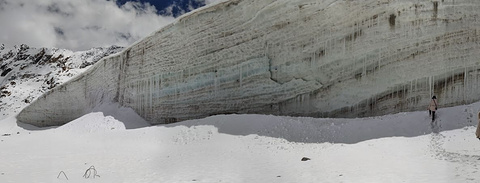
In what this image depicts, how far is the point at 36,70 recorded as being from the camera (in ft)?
152

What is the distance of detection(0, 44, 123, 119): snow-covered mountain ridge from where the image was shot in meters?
41.2

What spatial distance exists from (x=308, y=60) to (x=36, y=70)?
4509cm

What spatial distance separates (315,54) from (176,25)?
6713 millimetres

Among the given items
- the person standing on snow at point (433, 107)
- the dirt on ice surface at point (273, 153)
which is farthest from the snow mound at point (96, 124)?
the person standing on snow at point (433, 107)

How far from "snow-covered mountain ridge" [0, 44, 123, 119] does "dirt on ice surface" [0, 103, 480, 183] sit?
31.7m

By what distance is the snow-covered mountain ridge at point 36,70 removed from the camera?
4123 cm

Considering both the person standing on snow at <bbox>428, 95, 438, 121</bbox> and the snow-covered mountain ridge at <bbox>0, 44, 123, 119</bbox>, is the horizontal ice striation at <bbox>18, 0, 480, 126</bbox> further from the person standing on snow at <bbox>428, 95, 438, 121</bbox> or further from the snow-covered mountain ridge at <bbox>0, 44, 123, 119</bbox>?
the snow-covered mountain ridge at <bbox>0, 44, 123, 119</bbox>

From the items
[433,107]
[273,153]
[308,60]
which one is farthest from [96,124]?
[433,107]

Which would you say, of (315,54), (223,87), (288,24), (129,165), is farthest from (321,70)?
(129,165)

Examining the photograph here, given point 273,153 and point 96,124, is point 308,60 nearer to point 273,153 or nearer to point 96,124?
point 273,153

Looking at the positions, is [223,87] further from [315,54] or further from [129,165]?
[129,165]

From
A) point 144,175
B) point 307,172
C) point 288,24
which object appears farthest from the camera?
point 288,24

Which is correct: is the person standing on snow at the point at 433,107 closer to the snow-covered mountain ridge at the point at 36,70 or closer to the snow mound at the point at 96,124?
the snow mound at the point at 96,124

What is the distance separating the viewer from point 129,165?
8.70 meters
